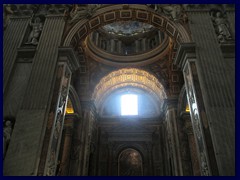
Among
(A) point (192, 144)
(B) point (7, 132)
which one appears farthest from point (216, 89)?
(B) point (7, 132)

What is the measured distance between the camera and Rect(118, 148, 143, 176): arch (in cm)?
1260

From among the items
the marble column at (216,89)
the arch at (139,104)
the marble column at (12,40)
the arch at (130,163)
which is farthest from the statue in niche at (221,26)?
the arch at (130,163)

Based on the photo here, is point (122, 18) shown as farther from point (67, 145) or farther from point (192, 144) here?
point (192, 144)

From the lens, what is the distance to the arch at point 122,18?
7689 mm

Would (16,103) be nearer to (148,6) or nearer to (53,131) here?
(53,131)

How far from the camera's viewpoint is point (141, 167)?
1276 cm

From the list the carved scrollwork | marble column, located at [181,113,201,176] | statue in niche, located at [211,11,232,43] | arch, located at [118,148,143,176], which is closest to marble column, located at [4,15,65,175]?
the carved scrollwork

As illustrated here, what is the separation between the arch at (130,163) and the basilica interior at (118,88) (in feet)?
0.19

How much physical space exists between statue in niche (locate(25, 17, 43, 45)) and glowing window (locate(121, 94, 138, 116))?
8.25 metres

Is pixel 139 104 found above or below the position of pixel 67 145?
above

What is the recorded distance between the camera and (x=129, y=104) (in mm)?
14758

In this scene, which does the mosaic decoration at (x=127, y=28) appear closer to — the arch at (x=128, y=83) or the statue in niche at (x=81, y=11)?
the arch at (x=128, y=83)

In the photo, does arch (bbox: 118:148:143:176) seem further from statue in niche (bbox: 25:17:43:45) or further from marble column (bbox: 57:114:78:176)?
statue in niche (bbox: 25:17:43:45)

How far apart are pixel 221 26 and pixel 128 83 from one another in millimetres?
7889
